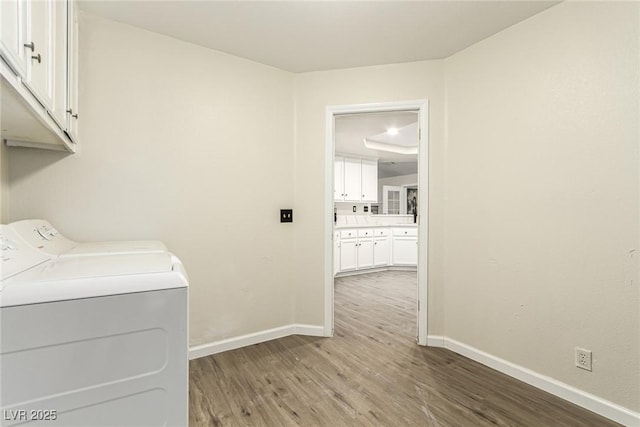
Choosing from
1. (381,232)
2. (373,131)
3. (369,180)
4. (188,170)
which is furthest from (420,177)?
(369,180)

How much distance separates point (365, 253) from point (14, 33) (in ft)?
16.4

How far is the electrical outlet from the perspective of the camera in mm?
1664

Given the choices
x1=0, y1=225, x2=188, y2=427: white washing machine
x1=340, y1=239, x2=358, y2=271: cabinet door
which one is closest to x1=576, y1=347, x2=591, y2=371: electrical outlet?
x1=0, y1=225, x2=188, y2=427: white washing machine

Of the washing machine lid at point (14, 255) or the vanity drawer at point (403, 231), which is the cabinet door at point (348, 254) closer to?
the vanity drawer at point (403, 231)

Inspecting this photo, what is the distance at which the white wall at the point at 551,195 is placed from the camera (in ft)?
5.10

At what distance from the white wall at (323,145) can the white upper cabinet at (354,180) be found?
121 inches

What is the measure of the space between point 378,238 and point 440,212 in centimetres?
320

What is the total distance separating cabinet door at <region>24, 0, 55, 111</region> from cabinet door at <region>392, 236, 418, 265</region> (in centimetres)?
533

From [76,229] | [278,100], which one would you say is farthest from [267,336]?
[278,100]

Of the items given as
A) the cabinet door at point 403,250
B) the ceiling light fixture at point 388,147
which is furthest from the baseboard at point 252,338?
the ceiling light fixture at point 388,147

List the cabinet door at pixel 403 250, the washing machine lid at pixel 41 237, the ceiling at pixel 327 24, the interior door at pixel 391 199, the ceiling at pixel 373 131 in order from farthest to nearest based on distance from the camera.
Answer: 1. the interior door at pixel 391 199
2. the cabinet door at pixel 403 250
3. the ceiling at pixel 373 131
4. the ceiling at pixel 327 24
5. the washing machine lid at pixel 41 237

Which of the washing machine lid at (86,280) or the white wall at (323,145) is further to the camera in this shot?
the white wall at (323,145)

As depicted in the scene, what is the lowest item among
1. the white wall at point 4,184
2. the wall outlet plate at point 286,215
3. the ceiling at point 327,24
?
the wall outlet plate at point 286,215

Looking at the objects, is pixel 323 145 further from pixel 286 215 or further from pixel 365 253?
pixel 365 253
